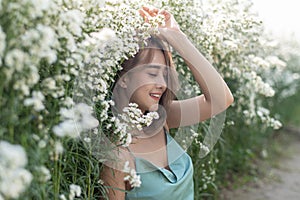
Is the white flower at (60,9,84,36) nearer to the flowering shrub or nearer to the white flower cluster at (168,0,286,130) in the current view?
the flowering shrub

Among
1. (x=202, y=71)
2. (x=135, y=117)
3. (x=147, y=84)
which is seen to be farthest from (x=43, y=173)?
(x=202, y=71)

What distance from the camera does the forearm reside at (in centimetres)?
232

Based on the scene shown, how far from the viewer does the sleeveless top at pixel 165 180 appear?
88.7 inches

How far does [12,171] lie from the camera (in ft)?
4.23

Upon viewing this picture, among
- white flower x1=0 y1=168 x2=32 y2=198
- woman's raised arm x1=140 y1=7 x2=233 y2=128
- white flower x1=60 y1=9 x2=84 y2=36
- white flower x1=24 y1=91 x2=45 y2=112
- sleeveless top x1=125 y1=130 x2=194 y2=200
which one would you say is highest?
white flower x1=60 y1=9 x2=84 y2=36

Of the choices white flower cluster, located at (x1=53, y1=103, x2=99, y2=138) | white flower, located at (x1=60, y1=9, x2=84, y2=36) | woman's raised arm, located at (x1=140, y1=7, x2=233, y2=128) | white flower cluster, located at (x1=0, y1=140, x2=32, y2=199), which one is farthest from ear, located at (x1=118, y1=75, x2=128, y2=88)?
white flower cluster, located at (x1=0, y1=140, x2=32, y2=199)

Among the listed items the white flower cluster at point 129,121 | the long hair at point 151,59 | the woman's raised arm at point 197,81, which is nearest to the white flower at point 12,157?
the white flower cluster at point 129,121

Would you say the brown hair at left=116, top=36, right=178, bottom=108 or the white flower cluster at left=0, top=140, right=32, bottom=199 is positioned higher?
the white flower cluster at left=0, top=140, right=32, bottom=199

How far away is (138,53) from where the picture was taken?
2.34 m

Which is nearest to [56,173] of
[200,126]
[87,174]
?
[87,174]

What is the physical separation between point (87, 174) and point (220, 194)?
2.35 metres

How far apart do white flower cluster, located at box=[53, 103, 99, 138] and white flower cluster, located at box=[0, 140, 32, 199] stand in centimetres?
22

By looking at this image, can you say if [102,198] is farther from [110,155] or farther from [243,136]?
[243,136]

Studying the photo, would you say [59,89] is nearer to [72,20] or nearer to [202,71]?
[72,20]
